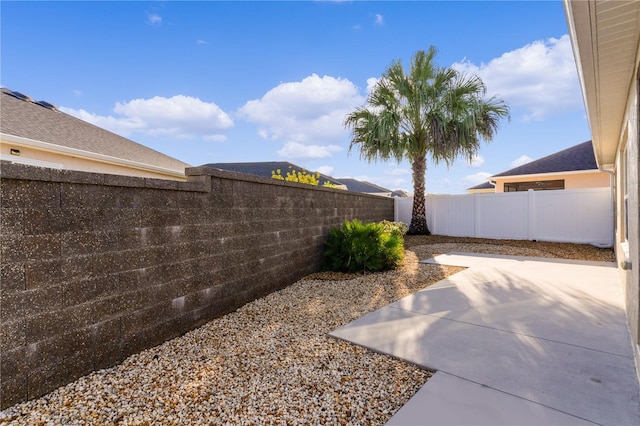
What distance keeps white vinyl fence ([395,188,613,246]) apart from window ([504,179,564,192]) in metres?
6.46

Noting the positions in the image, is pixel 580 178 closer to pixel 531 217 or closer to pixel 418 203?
pixel 531 217

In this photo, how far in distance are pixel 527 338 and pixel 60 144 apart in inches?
367

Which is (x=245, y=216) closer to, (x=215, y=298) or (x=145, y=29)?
(x=215, y=298)

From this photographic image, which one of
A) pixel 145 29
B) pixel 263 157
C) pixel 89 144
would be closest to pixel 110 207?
pixel 89 144

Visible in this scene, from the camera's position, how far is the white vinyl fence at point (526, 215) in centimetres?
921

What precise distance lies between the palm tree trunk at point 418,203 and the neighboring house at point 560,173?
720cm

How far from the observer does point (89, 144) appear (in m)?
8.13

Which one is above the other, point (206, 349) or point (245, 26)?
point (245, 26)

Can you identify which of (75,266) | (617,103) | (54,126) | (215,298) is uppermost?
(54,126)

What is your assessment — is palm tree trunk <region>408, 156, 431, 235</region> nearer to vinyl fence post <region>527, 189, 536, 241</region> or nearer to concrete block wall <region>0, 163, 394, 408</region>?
vinyl fence post <region>527, 189, 536, 241</region>

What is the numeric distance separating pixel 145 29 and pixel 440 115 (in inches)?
357

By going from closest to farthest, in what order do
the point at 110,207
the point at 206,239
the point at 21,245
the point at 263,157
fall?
1. the point at 21,245
2. the point at 110,207
3. the point at 206,239
4. the point at 263,157

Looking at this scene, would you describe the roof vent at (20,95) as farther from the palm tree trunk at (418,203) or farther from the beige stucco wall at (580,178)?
the beige stucco wall at (580,178)

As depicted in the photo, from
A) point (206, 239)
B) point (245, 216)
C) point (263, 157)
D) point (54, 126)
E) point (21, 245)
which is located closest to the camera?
point (21, 245)
